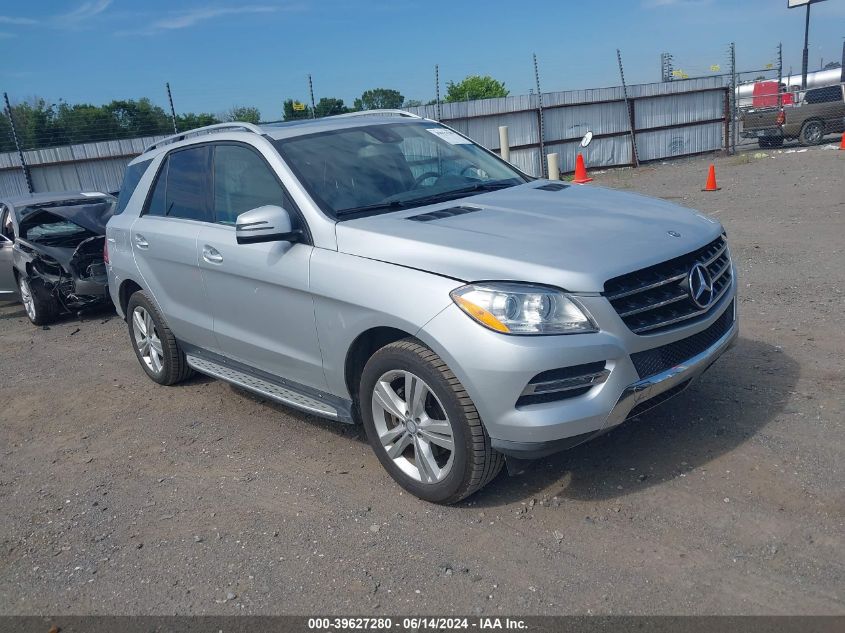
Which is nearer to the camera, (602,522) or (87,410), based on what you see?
(602,522)

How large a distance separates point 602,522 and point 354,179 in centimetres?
232

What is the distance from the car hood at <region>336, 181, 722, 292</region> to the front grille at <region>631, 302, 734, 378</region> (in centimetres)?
41

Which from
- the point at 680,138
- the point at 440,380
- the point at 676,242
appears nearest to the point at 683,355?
the point at 676,242

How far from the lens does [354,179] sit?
439 centimetres

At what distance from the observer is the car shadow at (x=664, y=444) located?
3.80 meters

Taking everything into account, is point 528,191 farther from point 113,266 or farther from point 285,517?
point 113,266

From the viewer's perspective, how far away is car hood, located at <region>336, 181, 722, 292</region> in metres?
3.35

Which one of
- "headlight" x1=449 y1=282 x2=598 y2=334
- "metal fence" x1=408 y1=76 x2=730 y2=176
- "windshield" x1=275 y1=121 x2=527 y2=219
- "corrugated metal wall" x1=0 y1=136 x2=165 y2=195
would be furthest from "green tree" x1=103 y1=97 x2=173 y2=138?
"headlight" x1=449 y1=282 x2=598 y2=334

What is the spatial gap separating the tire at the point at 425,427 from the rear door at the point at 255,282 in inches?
19.7

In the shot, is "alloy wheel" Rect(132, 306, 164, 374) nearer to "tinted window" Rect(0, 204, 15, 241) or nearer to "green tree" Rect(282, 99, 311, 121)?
"tinted window" Rect(0, 204, 15, 241)

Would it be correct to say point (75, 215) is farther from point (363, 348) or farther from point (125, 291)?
point (363, 348)

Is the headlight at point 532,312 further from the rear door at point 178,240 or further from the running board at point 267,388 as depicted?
the rear door at point 178,240

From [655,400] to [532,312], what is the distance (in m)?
0.80

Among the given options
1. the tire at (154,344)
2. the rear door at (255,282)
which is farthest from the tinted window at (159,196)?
the rear door at (255,282)
